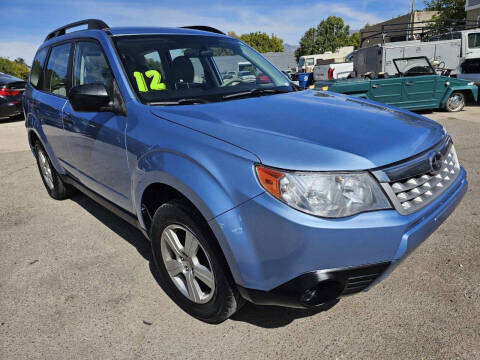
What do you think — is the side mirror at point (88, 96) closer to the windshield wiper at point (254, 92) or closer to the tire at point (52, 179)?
the windshield wiper at point (254, 92)

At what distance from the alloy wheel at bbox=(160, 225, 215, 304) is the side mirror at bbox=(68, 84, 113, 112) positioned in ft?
3.05

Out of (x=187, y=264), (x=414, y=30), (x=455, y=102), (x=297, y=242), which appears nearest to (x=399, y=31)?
(x=414, y=30)

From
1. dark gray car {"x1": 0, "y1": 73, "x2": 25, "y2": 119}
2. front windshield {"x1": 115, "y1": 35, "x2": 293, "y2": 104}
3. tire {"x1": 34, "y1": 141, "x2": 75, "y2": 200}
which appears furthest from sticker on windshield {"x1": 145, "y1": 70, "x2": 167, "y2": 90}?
dark gray car {"x1": 0, "y1": 73, "x2": 25, "y2": 119}

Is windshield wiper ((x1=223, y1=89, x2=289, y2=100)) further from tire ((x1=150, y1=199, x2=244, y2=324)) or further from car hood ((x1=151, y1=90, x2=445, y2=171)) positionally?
tire ((x1=150, y1=199, x2=244, y2=324))

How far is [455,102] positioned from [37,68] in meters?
10.0

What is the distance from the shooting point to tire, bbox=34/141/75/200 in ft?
14.4

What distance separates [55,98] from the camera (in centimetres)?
361

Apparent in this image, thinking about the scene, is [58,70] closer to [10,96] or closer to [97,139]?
[97,139]

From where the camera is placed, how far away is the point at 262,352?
6.88 ft

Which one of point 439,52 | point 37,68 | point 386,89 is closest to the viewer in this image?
point 37,68

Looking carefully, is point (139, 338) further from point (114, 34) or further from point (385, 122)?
point (114, 34)

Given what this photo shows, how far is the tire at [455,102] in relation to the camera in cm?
1007

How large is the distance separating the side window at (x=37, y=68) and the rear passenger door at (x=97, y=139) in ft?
3.65

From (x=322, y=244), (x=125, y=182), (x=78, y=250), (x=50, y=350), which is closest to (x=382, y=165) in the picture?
(x=322, y=244)
